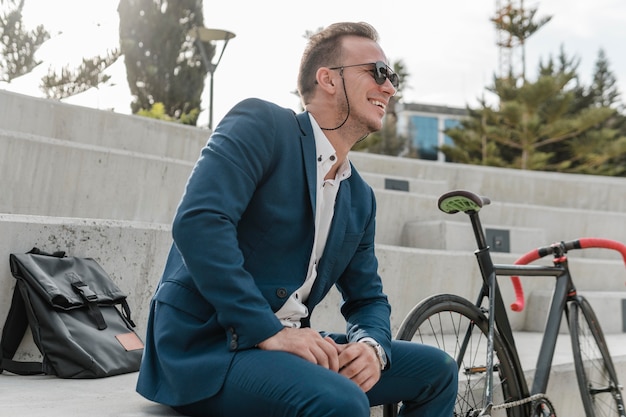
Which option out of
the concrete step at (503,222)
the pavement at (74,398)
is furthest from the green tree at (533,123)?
the pavement at (74,398)

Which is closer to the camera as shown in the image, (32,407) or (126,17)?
(32,407)

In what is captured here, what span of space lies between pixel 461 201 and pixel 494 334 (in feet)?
1.63

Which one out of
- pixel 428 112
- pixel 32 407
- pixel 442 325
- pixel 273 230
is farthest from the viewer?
pixel 428 112

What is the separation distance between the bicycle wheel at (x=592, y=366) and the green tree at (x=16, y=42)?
1325 cm

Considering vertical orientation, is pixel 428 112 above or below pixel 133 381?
above

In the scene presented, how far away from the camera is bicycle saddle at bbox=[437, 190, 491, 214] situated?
283 cm

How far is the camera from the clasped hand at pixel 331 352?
1728mm

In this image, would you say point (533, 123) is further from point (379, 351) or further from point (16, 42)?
point (379, 351)

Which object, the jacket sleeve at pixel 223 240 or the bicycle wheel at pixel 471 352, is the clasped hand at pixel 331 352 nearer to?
the jacket sleeve at pixel 223 240

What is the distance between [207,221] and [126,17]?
24858 mm

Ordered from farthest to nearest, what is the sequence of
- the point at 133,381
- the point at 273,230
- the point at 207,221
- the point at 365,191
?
the point at 133,381
the point at 365,191
the point at 273,230
the point at 207,221

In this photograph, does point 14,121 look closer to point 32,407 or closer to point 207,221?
point 32,407

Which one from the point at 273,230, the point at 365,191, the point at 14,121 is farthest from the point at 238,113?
the point at 14,121

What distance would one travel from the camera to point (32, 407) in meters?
2.05
